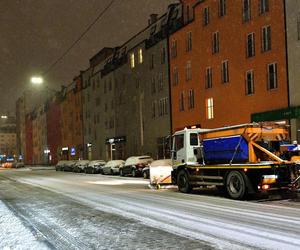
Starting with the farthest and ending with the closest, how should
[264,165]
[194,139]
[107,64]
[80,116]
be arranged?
[80,116]
[107,64]
[194,139]
[264,165]

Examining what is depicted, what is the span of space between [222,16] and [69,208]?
2595 cm

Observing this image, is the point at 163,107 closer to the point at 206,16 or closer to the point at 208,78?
the point at 208,78

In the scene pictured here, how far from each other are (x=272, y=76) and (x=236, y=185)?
53.2 ft

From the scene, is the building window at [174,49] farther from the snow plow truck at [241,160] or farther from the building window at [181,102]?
the snow plow truck at [241,160]

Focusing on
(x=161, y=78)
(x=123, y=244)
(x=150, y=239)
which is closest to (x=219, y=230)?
(x=150, y=239)

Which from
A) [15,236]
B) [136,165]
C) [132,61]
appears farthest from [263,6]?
[15,236]

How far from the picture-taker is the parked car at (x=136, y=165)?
36.5m

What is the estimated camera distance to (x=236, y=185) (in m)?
17.3

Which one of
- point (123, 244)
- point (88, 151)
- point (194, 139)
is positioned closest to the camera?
point (123, 244)

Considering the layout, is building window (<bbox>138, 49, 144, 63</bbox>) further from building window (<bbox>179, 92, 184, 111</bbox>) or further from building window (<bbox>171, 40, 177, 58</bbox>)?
building window (<bbox>179, 92, 184, 111</bbox>)

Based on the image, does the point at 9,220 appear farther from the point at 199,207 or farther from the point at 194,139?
the point at 194,139

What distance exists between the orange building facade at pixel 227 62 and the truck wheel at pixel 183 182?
11.9m

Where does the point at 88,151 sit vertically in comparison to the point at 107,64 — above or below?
below

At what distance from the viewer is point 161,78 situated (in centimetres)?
4884
